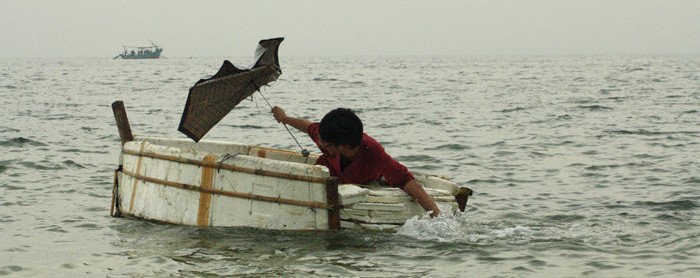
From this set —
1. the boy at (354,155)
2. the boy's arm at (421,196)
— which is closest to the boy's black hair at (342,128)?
the boy at (354,155)

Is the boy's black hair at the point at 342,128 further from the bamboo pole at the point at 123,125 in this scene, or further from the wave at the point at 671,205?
the wave at the point at 671,205

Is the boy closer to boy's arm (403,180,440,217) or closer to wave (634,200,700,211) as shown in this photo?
boy's arm (403,180,440,217)

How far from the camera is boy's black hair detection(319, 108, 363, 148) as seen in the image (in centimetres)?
918

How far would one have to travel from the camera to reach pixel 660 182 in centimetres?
1457

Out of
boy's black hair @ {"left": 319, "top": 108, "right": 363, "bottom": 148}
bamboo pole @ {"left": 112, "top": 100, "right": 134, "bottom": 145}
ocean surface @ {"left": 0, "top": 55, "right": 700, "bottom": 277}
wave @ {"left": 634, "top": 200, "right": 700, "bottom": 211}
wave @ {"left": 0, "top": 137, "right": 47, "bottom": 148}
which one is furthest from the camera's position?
wave @ {"left": 0, "top": 137, "right": 47, "bottom": 148}

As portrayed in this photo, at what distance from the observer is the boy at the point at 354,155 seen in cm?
923

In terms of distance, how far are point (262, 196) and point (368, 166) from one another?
126 cm

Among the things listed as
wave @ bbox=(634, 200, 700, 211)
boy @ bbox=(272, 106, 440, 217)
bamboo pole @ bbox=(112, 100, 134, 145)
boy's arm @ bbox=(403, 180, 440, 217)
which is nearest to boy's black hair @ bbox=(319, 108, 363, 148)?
boy @ bbox=(272, 106, 440, 217)

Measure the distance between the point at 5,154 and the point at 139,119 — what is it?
11.3 meters

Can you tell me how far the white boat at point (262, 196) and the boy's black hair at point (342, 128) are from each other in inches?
14.1

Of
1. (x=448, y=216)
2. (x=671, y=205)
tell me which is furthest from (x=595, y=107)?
(x=448, y=216)

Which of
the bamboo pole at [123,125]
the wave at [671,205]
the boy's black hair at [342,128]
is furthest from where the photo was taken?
the wave at [671,205]

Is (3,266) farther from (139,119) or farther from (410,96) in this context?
(410,96)

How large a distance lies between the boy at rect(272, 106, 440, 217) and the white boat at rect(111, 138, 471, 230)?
0.46ft
